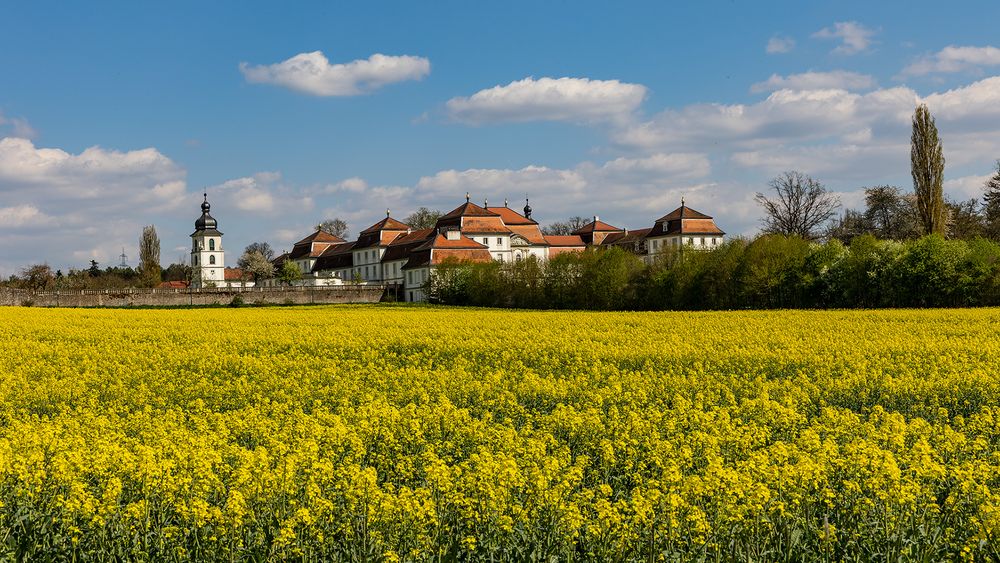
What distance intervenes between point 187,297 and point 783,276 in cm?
5614

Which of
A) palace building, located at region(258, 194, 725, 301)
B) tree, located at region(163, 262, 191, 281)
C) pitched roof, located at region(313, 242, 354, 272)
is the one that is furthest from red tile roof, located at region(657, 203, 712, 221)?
tree, located at region(163, 262, 191, 281)

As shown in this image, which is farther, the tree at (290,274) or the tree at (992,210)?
the tree at (290,274)

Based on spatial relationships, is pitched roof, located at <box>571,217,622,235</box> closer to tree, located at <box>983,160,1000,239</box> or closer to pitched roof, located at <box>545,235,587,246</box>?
pitched roof, located at <box>545,235,587,246</box>

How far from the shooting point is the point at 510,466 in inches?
334

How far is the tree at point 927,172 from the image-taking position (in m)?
67.1

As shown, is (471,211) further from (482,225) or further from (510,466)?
(510,466)

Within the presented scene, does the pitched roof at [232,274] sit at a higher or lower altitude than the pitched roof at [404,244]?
lower

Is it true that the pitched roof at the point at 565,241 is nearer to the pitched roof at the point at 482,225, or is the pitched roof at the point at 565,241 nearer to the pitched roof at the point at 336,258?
the pitched roof at the point at 482,225

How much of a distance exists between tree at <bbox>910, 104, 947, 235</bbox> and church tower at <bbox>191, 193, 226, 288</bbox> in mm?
108437

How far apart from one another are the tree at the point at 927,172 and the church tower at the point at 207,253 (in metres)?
108

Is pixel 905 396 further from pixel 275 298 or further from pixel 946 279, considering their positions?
pixel 275 298

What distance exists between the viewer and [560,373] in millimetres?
20141

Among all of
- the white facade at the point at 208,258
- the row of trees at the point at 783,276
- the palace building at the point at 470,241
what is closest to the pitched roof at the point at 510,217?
the palace building at the point at 470,241

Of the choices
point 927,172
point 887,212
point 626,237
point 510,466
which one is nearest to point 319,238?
point 626,237
